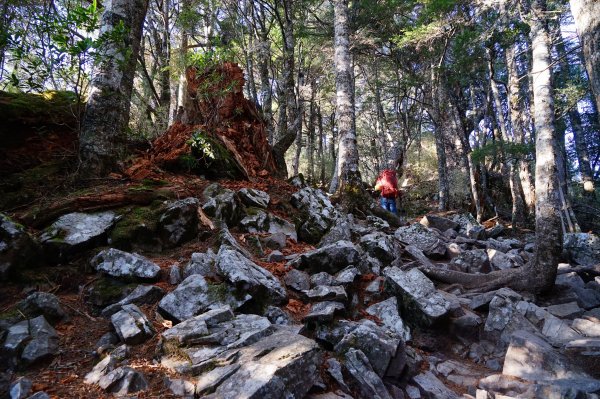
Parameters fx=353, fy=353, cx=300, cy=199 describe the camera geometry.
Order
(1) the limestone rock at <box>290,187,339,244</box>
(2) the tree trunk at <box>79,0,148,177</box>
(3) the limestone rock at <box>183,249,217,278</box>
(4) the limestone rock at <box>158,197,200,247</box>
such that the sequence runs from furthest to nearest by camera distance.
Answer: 1. (1) the limestone rock at <box>290,187,339,244</box>
2. (2) the tree trunk at <box>79,0,148,177</box>
3. (4) the limestone rock at <box>158,197,200,247</box>
4. (3) the limestone rock at <box>183,249,217,278</box>

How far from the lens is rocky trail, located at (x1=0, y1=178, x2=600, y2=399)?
9.28ft

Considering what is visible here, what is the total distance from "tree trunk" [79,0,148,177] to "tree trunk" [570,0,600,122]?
604cm

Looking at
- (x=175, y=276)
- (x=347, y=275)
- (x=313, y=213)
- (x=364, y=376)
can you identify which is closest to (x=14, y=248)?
(x=175, y=276)

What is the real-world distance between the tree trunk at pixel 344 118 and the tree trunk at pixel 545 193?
155 inches

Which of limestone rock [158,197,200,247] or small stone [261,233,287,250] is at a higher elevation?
limestone rock [158,197,200,247]

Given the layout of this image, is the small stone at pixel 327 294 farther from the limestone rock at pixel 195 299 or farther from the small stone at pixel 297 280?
→ the limestone rock at pixel 195 299

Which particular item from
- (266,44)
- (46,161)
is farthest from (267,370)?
(266,44)

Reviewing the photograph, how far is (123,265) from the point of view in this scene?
4203 millimetres

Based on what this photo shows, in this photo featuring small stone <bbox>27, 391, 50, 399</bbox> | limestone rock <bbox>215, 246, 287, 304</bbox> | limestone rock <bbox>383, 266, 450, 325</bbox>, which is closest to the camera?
small stone <bbox>27, 391, 50, 399</bbox>

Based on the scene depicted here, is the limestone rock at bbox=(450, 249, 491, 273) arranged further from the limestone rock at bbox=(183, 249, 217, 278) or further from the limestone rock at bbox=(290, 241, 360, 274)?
the limestone rock at bbox=(183, 249, 217, 278)

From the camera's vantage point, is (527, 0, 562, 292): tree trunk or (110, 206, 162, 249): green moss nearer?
(110, 206, 162, 249): green moss

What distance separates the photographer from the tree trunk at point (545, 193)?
559 cm

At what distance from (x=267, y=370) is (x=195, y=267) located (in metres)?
2.26

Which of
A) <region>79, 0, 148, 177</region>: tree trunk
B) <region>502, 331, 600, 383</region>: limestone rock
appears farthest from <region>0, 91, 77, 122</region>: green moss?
<region>502, 331, 600, 383</region>: limestone rock
